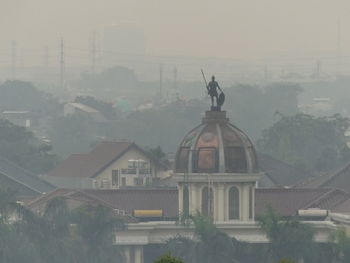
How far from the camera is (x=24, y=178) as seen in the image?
10250 centimetres

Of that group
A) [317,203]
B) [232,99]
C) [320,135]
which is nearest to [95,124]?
[232,99]

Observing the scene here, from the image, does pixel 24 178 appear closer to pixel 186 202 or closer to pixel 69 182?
pixel 69 182

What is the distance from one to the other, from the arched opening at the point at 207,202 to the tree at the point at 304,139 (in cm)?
4550

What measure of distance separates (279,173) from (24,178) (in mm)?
12439

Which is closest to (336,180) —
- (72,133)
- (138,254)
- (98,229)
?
(138,254)

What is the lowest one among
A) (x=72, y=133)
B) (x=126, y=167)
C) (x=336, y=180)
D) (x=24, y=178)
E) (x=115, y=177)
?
(x=72, y=133)

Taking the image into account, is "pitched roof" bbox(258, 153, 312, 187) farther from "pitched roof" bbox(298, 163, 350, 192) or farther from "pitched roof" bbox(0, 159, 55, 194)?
"pitched roof" bbox(0, 159, 55, 194)

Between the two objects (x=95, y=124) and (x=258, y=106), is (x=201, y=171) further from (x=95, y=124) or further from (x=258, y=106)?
(x=258, y=106)

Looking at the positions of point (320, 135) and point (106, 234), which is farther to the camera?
point (320, 135)

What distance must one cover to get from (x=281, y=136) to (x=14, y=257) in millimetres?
61350

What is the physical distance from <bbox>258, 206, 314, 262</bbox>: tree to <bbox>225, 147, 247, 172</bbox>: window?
167cm

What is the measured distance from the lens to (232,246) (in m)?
78.9

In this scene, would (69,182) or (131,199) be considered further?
(69,182)

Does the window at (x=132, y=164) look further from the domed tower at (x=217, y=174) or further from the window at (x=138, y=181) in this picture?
the domed tower at (x=217, y=174)
